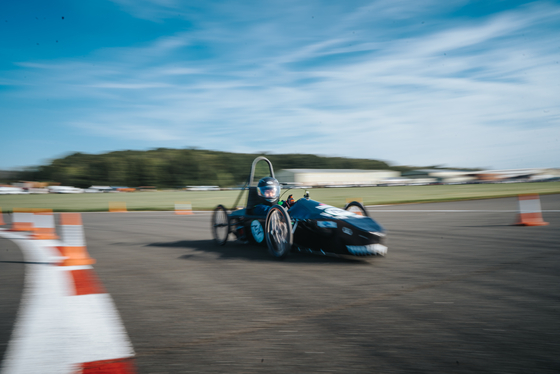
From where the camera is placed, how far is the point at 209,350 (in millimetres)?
→ 2713

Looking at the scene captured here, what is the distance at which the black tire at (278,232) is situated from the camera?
6152 millimetres

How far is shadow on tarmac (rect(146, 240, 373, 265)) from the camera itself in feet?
20.5

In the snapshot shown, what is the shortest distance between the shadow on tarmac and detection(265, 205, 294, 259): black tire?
0.53 ft

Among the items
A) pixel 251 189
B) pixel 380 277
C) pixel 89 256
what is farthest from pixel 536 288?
pixel 89 256

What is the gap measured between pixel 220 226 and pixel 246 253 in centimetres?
150

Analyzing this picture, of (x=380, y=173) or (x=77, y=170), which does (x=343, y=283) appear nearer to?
(x=380, y=173)

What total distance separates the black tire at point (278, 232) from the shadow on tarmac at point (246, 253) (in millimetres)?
161

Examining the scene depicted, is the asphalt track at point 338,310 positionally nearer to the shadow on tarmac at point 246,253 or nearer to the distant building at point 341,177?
the shadow on tarmac at point 246,253

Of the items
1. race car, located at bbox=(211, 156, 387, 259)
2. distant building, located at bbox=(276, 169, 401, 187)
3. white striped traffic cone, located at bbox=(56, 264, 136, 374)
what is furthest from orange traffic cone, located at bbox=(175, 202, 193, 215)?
distant building, located at bbox=(276, 169, 401, 187)

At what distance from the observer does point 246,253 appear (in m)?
7.19

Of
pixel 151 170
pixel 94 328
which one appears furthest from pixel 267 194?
pixel 151 170

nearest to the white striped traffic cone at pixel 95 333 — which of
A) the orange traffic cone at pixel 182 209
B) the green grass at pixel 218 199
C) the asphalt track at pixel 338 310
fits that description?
the asphalt track at pixel 338 310

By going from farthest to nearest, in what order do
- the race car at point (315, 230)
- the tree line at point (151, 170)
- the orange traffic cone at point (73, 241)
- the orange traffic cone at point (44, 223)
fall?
the tree line at point (151, 170) → the orange traffic cone at point (44, 223) → the race car at point (315, 230) → the orange traffic cone at point (73, 241)

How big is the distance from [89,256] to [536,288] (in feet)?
22.9
